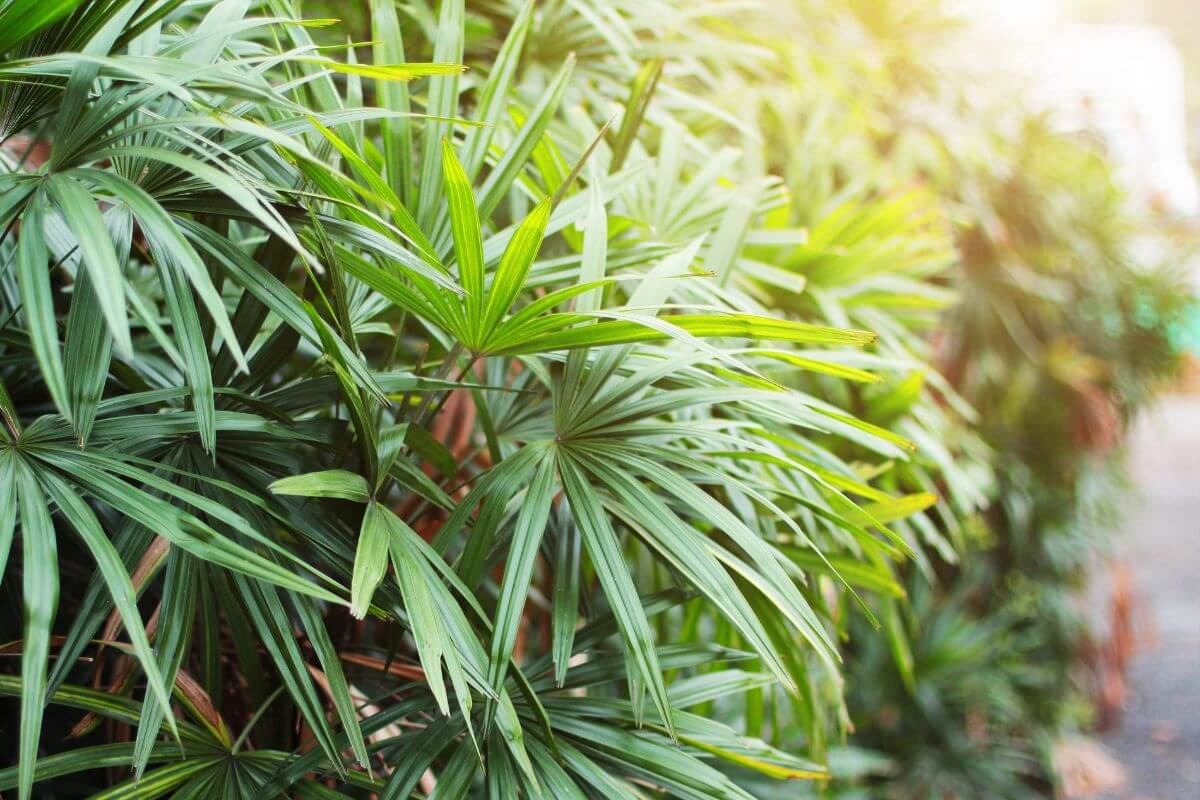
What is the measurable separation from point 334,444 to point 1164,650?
3.58 meters

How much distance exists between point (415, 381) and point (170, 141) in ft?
0.81

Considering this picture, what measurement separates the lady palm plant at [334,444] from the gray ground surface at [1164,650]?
8.10 feet

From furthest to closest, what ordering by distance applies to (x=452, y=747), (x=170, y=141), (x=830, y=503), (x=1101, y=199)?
(x=1101, y=199), (x=830, y=503), (x=452, y=747), (x=170, y=141)

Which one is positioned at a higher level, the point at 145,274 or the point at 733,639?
the point at 145,274

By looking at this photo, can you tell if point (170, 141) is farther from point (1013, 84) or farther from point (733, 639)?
point (1013, 84)

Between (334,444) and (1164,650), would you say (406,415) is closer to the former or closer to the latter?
(334,444)

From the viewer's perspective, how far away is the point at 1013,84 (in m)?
2.84

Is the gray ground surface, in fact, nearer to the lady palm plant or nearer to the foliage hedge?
the foliage hedge

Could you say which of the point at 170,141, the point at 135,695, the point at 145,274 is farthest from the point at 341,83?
the point at 135,695

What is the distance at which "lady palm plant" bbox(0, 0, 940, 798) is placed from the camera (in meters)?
0.56

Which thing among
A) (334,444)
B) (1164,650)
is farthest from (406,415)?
(1164,650)

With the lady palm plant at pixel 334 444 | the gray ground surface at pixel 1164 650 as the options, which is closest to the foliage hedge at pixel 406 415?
the lady palm plant at pixel 334 444

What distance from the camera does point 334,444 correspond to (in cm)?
77

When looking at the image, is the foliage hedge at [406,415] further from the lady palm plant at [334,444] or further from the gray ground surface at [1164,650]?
the gray ground surface at [1164,650]
